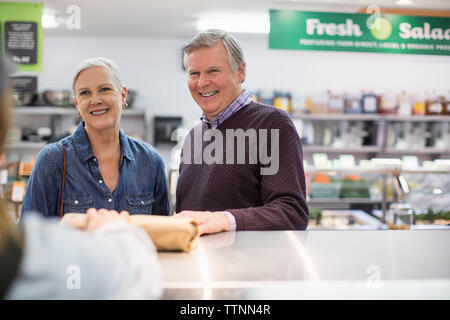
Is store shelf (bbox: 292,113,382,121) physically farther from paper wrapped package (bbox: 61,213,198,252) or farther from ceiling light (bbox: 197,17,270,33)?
paper wrapped package (bbox: 61,213,198,252)

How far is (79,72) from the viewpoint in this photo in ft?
6.22

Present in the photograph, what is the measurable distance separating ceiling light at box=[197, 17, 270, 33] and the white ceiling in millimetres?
168

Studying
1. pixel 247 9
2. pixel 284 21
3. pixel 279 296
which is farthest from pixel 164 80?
pixel 279 296

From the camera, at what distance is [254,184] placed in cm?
170

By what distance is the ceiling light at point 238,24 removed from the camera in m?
5.90

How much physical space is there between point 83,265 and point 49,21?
6200 mm

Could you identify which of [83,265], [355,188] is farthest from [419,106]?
[83,265]

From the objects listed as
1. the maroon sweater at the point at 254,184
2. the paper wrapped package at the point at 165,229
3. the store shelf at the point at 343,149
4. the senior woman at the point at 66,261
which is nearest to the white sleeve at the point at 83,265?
the senior woman at the point at 66,261

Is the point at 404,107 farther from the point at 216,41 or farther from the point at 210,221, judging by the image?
the point at 210,221

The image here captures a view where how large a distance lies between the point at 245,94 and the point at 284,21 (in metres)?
2.91

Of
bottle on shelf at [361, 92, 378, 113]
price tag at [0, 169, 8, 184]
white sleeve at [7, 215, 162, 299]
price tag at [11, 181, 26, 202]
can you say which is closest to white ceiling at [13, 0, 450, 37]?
bottle on shelf at [361, 92, 378, 113]

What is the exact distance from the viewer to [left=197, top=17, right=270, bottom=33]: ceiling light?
5.90 m

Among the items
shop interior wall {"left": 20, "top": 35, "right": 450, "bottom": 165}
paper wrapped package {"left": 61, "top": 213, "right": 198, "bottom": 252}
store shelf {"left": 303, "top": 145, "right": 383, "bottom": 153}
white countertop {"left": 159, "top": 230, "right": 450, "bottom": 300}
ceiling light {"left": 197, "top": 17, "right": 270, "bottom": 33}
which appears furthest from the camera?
shop interior wall {"left": 20, "top": 35, "right": 450, "bottom": 165}

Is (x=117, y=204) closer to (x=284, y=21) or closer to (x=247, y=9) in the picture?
(x=284, y=21)
